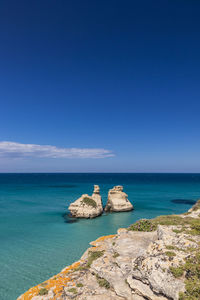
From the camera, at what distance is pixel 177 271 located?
22.3ft

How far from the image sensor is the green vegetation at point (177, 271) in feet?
22.0

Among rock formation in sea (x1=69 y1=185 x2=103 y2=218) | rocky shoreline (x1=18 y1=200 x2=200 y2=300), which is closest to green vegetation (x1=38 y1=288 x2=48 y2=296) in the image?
rocky shoreline (x1=18 y1=200 x2=200 y2=300)

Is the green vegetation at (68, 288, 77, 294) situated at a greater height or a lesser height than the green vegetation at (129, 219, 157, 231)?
lesser

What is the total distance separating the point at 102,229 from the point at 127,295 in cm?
2240

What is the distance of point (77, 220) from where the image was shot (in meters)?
34.6

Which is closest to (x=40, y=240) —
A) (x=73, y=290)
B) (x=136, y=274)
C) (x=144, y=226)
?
(x=144, y=226)

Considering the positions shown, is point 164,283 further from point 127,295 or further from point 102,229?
point 102,229

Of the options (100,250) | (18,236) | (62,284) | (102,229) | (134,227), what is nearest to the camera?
(62,284)

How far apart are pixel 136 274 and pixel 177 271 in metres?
A: 1.99

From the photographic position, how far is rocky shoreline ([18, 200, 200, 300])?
22.0 ft

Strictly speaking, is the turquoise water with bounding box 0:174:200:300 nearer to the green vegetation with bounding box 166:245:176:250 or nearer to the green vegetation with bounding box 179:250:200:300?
the green vegetation with bounding box 166:245:176:250

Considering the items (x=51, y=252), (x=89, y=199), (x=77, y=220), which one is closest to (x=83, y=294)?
(x=51, y=252)

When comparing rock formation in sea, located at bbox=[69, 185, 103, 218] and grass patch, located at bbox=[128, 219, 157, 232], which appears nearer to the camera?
grass patch, located at bbox=[128, 219, 157, 232]

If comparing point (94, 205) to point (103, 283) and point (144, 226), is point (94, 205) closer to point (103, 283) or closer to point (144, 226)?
point (144, 226)
